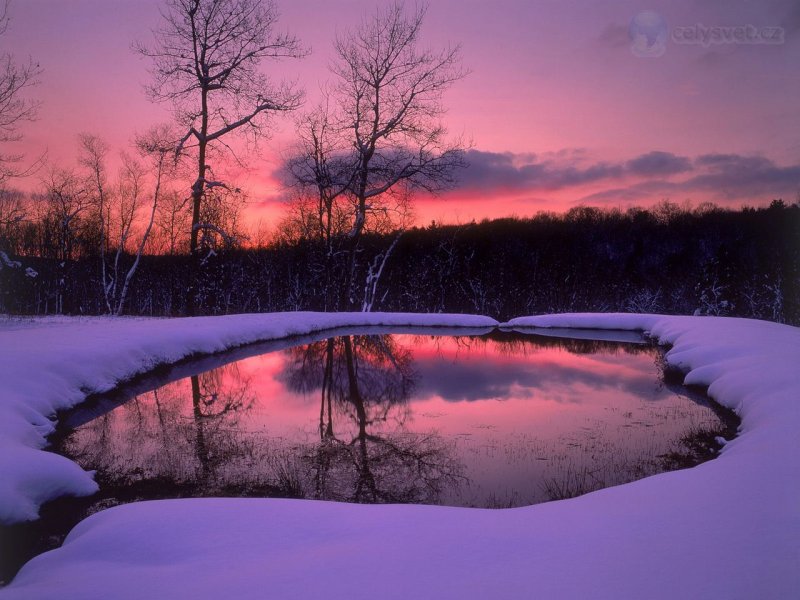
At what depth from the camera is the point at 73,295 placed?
48.5 metres

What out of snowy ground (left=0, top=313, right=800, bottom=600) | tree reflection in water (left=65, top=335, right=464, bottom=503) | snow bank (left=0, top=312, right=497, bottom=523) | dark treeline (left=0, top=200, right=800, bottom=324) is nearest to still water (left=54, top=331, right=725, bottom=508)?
tree reflection in water (left=65, top=335, right=464, bottom=503)

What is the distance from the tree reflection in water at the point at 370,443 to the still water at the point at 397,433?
27mm

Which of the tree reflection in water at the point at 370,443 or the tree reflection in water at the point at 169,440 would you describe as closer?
the tree reflection in water at the point at 370,443

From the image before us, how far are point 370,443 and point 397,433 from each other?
62cm

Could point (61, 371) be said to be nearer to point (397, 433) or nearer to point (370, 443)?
point (370, 443)

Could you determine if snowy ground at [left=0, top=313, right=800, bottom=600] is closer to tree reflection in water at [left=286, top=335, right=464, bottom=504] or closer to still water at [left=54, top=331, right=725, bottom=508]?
still water at [left=54, top=331, right=725, bottom=508]

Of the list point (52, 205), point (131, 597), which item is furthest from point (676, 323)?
point (52, 205)

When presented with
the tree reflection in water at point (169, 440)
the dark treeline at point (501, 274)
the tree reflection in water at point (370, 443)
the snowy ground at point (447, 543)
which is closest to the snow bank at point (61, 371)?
the snowy ground at point (447, 543)

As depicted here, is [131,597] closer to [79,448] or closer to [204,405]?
[79,448]

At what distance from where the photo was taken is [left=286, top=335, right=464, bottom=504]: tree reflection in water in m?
5.82

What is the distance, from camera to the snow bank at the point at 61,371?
17.6ft

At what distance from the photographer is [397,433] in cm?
821

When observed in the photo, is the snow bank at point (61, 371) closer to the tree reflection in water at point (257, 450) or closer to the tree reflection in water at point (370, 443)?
the tree reflection in water at point (257, 450)


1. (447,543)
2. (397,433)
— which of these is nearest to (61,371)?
(397,433)
